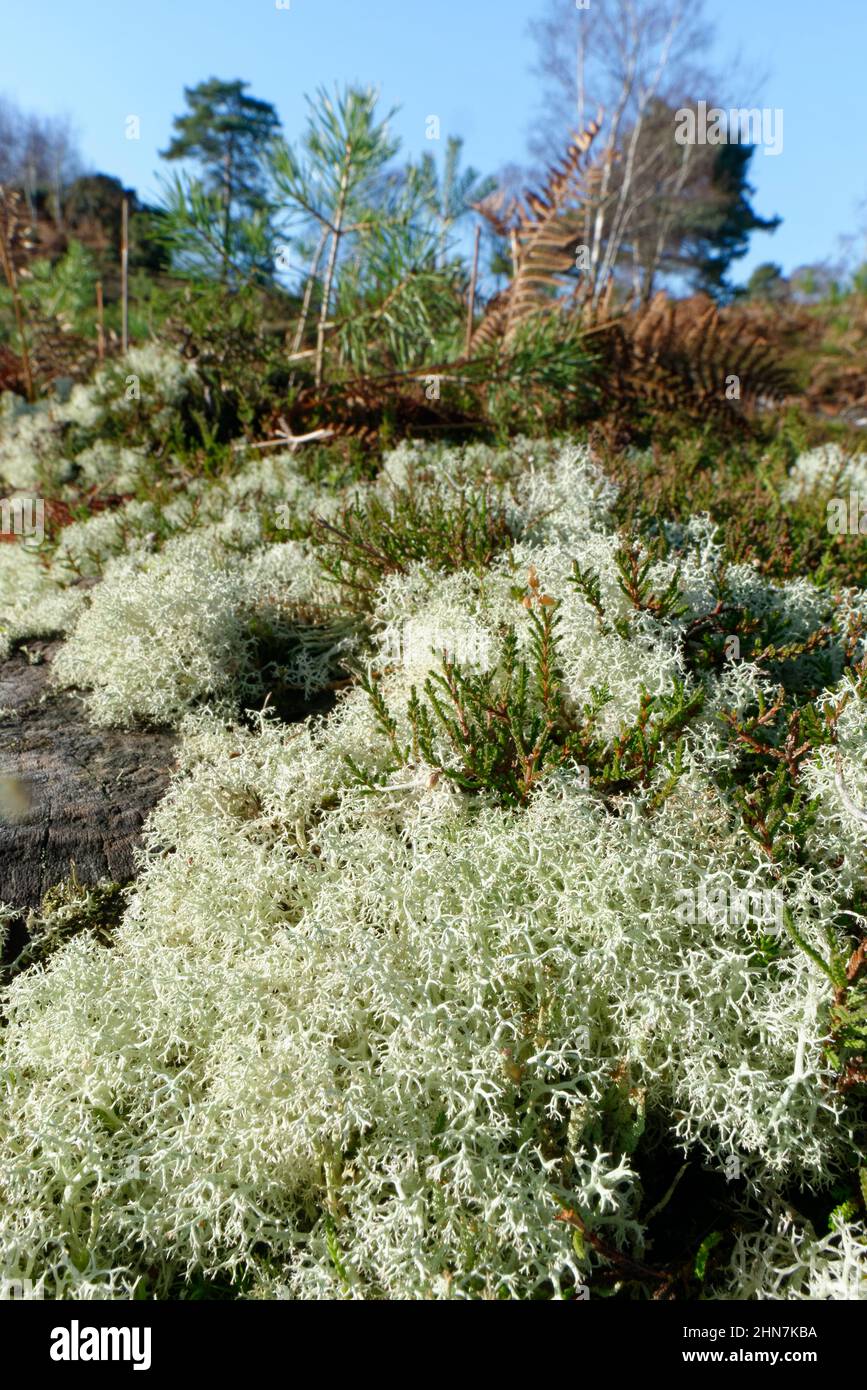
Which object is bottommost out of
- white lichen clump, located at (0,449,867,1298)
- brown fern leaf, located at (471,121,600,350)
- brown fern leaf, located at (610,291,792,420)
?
white lichen clump, located at (0,449,867,1298)

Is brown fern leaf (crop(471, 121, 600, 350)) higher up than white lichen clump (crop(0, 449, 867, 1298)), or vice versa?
brown fern leaf (crop(471, 121, 600, 350))

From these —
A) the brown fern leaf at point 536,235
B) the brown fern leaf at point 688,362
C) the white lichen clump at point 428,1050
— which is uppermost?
the brown fern leaf at point 536,235

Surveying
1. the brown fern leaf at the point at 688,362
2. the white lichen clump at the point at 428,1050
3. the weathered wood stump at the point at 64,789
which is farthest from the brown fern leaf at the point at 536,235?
the white lichen clump at the point at 428,1050

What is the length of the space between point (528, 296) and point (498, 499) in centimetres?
292

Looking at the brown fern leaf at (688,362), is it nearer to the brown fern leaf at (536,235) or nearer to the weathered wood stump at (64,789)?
the brown fern leaf at (536,235)

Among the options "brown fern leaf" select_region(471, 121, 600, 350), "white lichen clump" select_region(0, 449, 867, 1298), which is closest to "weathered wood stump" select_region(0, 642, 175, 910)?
"white lichen clump" select_region(0, 449, 867, 1298)

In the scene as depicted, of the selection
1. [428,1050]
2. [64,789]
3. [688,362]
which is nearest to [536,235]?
[688,362]

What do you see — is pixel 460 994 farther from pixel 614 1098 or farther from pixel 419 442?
pixel 419 442

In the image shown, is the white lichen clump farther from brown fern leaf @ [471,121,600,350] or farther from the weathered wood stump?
brown fern leaf @ [471,121,600,350]

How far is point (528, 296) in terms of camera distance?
5613mm

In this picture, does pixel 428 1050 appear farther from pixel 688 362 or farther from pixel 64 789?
pixel 688 362

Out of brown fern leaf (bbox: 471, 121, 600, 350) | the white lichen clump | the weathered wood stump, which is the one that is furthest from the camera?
brown fern leaf (bbox: 471, 121, 600, 350)

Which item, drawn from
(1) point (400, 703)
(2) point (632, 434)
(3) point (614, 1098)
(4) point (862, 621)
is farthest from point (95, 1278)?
(2) point (632, 434)

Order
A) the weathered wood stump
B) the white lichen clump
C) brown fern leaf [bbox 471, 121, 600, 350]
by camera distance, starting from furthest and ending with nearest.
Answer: brown fern leaf [bbox 471, 121, 600, 350], the weathered wood stump, the white lichen clump
